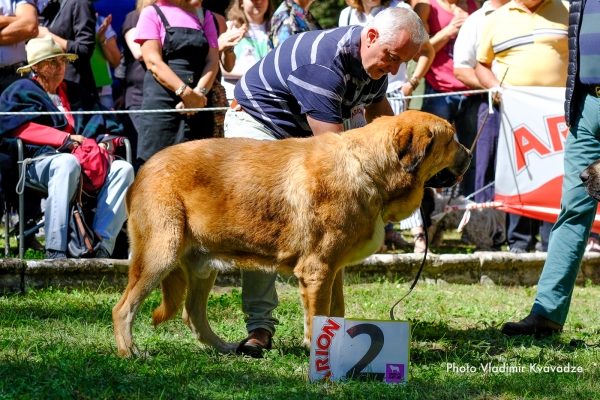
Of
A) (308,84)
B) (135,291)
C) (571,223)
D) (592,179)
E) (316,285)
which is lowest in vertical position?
(135,291)

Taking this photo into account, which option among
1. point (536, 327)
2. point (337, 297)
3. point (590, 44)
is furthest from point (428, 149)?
point (536, 327)

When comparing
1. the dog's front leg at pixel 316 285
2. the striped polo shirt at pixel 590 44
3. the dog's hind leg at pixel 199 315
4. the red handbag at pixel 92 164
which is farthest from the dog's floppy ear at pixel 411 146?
the red handbag at pixel 92 164

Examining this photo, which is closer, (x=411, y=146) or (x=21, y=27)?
(x=411, y=146)

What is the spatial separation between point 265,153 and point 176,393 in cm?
149

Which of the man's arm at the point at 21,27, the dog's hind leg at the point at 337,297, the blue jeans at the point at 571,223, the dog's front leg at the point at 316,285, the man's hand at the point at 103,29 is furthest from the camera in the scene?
the man's hand at the point at 103,29

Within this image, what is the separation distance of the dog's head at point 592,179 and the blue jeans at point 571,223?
18cm

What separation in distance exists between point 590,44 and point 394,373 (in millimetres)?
2479

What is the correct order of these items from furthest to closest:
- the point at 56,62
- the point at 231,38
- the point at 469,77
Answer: the point at 469,77
the point at 231,38
the point at 56,62

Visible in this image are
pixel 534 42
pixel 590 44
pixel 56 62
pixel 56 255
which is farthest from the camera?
pixel 534 42

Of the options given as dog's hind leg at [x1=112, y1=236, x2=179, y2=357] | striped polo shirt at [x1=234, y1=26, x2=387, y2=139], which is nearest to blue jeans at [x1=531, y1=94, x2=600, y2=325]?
striped polo shirt at [x1=234, y1=26, x2=387, y2=139]

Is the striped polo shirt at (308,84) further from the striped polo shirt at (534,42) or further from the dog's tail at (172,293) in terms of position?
the striped polo shirt at (534,42)

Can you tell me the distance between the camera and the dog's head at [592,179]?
5.21 meters

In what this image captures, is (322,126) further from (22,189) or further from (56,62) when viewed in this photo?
(56,62)

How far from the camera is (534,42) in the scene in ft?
27.0
